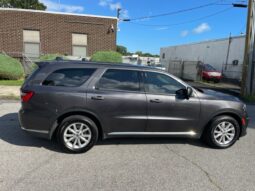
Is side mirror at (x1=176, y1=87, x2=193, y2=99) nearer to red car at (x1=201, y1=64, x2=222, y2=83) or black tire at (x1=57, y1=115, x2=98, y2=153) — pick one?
black tire at (x1=57, y1=115, x2=98, y2=153)

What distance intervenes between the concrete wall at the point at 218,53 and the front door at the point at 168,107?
21.0 meters

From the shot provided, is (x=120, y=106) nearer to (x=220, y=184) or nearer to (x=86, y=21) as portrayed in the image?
(x=220, y=184)

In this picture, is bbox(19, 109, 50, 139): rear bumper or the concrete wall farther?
the concrete wall

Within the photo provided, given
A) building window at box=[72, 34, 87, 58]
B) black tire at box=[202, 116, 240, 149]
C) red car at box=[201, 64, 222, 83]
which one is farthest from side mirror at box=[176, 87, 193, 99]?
red car at box=[201, 64, 222, 83]

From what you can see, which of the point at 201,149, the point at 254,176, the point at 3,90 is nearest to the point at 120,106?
the point at 201,149

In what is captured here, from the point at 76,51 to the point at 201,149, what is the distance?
1679 cm

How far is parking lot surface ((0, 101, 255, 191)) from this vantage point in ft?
12.8

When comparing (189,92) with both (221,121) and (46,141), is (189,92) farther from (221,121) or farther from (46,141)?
(46,141)

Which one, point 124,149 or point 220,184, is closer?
point 220,184

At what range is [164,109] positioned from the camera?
5.31 m

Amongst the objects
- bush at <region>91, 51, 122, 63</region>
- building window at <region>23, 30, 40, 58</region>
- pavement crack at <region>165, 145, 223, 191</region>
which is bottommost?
pavement crack at <region>165, 145, 223, 191</region>

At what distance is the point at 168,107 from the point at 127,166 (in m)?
1.48

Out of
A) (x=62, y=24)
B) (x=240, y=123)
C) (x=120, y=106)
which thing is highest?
(x=62, y=24)

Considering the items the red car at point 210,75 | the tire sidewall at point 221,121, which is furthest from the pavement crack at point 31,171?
the red car at point 210,75
